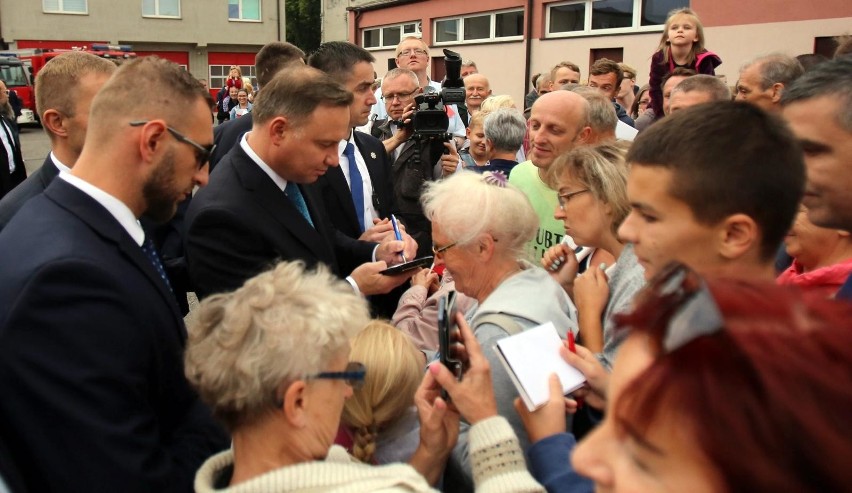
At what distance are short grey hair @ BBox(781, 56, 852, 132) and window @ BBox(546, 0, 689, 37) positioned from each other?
37.6 feet

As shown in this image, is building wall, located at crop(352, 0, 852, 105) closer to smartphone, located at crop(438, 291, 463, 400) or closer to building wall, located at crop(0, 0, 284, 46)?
smartphone, located at crop(438, 291, 463, 400)

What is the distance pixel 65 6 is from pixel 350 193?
117 ft

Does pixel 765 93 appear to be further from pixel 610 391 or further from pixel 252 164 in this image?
pixel 610 391

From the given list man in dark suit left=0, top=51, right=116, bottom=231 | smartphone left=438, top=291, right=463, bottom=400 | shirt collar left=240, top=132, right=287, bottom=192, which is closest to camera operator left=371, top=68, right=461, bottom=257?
shirt collar left=240, top=132, right=287, bottom=192

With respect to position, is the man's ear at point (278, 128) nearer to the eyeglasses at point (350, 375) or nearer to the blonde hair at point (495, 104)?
the eyeglasses at point (350, 375)

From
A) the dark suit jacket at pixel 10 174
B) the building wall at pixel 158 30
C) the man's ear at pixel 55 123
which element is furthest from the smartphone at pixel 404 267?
the building wall at pixel 158 30

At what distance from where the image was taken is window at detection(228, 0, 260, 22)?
35750 mm

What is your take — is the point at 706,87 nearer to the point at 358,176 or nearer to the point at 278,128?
the point at 358,176

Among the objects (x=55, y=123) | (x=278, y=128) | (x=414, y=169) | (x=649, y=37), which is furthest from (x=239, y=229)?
(x=649, y=37)

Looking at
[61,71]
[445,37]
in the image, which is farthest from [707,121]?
[445,37]

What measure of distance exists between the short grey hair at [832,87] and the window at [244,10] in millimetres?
37206

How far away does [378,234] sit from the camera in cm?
351

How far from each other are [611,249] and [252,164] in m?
1.43

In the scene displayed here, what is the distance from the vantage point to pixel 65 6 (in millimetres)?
32719
